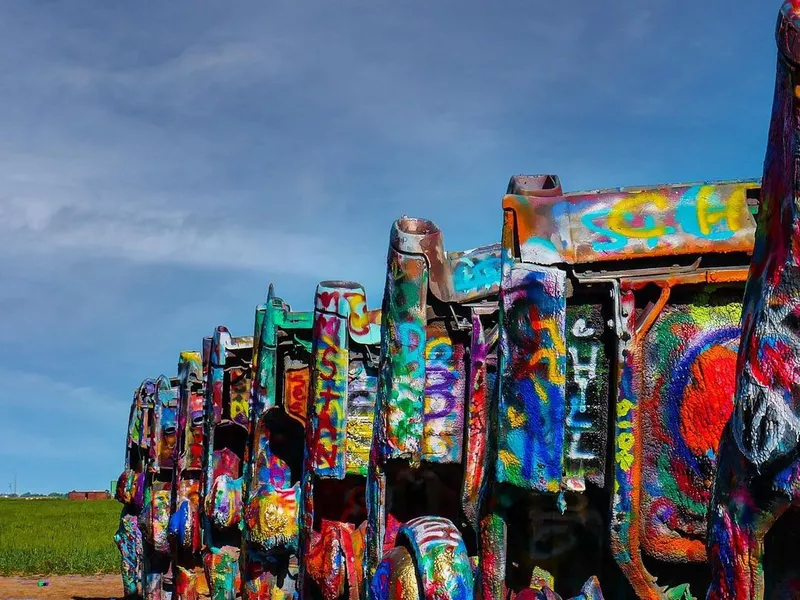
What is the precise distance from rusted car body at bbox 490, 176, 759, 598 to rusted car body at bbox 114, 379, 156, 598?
10.2m

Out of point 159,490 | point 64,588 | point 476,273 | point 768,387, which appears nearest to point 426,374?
point 476,273

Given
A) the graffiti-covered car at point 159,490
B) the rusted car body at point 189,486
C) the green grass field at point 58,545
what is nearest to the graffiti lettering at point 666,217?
the rusted car body at point 189,486

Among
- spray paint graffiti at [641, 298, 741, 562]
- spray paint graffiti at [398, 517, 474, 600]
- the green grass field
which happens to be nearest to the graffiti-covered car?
the green grass field

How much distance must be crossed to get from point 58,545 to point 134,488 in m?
10.7

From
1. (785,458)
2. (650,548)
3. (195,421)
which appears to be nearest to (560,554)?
(650,548)

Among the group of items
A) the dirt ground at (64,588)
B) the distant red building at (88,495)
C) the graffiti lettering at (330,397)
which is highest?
the distant red building at (88,495)

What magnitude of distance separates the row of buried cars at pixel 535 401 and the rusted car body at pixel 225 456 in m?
1.87

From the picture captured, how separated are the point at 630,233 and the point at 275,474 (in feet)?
16.3

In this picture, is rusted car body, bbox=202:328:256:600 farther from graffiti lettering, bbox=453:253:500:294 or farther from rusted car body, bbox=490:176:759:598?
rusted car body, bbox=490:176:759:598

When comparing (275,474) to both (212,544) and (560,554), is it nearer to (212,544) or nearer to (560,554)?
(212,544)

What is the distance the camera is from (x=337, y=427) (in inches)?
319

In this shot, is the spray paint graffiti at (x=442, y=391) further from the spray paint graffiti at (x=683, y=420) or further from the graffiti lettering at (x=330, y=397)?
the spray paint graffiti at (x=683, y=420)

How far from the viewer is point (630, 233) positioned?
487 cm

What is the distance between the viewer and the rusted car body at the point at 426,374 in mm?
6453
